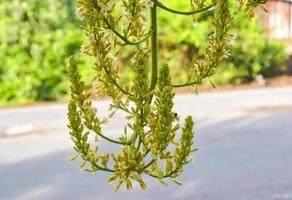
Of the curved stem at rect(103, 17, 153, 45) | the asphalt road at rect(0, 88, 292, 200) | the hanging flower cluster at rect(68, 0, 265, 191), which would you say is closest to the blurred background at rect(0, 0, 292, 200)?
the asphalt road at rect(0, 88, 292, 200)

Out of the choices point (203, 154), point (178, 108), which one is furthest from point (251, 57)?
point (203, 154)

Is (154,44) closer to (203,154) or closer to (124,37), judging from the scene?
(124,37)

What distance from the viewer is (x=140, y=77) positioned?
158 centimetres

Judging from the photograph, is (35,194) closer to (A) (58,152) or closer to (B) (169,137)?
(A) (58,152)

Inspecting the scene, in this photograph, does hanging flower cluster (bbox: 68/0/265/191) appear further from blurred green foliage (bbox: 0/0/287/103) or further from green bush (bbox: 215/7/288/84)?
green bush (bbox: 215/7/288/84)

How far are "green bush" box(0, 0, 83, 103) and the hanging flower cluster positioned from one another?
11.2 m

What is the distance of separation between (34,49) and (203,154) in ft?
17.1

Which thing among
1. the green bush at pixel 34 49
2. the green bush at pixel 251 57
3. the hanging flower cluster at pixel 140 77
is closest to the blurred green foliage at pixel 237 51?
the green bush at pixel 251 57

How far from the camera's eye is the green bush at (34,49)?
12844 millimetres

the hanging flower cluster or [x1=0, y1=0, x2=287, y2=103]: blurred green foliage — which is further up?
the hanging flower cluster

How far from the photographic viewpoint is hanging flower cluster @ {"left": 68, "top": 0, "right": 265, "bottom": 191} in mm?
1580

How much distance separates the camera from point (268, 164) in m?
8.46

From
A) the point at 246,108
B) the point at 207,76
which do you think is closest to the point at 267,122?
the point at 246,108

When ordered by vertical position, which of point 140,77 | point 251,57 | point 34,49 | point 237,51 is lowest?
point 251,57
